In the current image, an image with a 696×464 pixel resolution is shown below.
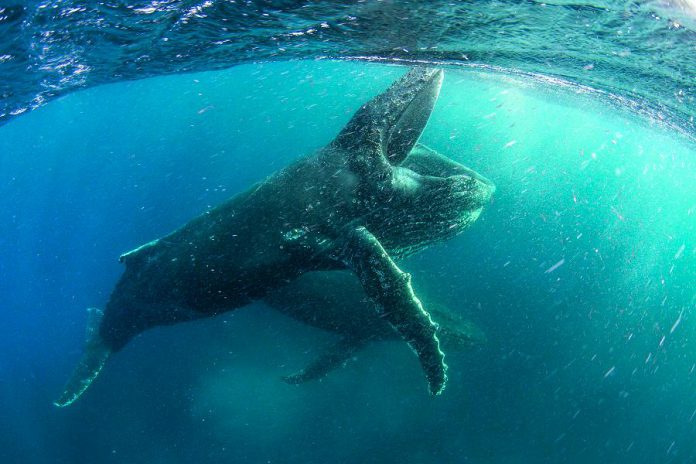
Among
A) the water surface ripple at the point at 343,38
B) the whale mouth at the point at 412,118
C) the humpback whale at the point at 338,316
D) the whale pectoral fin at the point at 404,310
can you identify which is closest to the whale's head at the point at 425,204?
the whale mouth at the point at 412,118

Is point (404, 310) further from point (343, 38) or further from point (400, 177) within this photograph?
point (343, 38)

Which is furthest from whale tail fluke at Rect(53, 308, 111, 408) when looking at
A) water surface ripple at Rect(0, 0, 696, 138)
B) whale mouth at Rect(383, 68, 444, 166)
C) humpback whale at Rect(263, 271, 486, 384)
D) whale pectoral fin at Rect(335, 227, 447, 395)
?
whale mouth at Rect(383, 68, 444, 166)

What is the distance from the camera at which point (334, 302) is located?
1120 cm

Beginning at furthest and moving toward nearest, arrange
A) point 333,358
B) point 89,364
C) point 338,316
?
point 333,358 < point 338,316 < point 89,364

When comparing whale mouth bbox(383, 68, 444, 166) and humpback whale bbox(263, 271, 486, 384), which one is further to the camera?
humpback whale bbox(263, 271, 486, 384)

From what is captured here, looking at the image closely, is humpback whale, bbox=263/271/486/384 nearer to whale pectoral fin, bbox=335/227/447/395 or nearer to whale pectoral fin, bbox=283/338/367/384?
whale pectoral fin, bbox=283/338/367/384

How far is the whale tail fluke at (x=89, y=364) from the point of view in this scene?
31.5 ft

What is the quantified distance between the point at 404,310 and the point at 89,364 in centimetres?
880

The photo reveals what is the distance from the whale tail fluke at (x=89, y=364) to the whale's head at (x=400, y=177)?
8.01m

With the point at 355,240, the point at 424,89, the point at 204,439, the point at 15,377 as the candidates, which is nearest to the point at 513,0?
the point at 424,89

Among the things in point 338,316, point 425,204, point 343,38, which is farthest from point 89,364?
point 343,38

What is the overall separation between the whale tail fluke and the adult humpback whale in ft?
13.2

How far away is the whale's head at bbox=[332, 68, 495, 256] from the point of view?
6629 mm

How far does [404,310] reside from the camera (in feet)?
18.1
